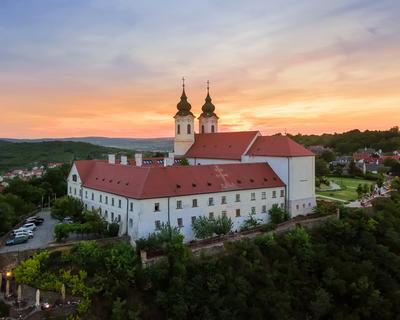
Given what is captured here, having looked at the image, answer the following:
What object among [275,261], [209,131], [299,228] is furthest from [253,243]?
[209,131]

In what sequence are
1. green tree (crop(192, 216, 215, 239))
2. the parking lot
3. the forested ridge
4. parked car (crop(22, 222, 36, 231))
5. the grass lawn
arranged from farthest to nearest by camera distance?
1. the forested ridge
2. the grass lawn
3. parked car (crop(22, 222, 36, 231))
4. green tree (crop(192, 216, 215, 239))
5. the parking lot

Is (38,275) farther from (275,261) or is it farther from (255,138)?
(255,138)

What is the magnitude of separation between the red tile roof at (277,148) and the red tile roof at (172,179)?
2.16 metres

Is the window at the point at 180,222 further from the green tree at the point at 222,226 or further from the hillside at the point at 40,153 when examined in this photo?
the hillside at the point at 40,153

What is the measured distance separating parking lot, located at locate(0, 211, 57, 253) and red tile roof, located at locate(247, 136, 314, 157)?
24.2 m

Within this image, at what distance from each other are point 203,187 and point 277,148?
12281mm

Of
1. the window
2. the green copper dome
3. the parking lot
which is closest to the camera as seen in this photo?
the parking lot

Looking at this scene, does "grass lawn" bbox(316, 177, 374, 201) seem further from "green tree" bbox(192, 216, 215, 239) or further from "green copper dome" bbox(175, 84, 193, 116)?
"green tree" bbox(192, 216, 215, 239)

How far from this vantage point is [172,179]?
129 feet

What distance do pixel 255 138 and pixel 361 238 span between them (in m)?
18.8

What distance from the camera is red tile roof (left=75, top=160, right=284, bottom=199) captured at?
37.7 m

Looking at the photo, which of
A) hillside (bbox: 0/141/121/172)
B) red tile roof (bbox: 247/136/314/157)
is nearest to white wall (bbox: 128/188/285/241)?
red tile roof (bbox: 247/136/314/157)

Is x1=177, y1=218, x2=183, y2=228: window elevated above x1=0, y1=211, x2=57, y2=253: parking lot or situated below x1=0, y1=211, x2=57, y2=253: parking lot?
above

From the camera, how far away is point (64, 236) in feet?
119
